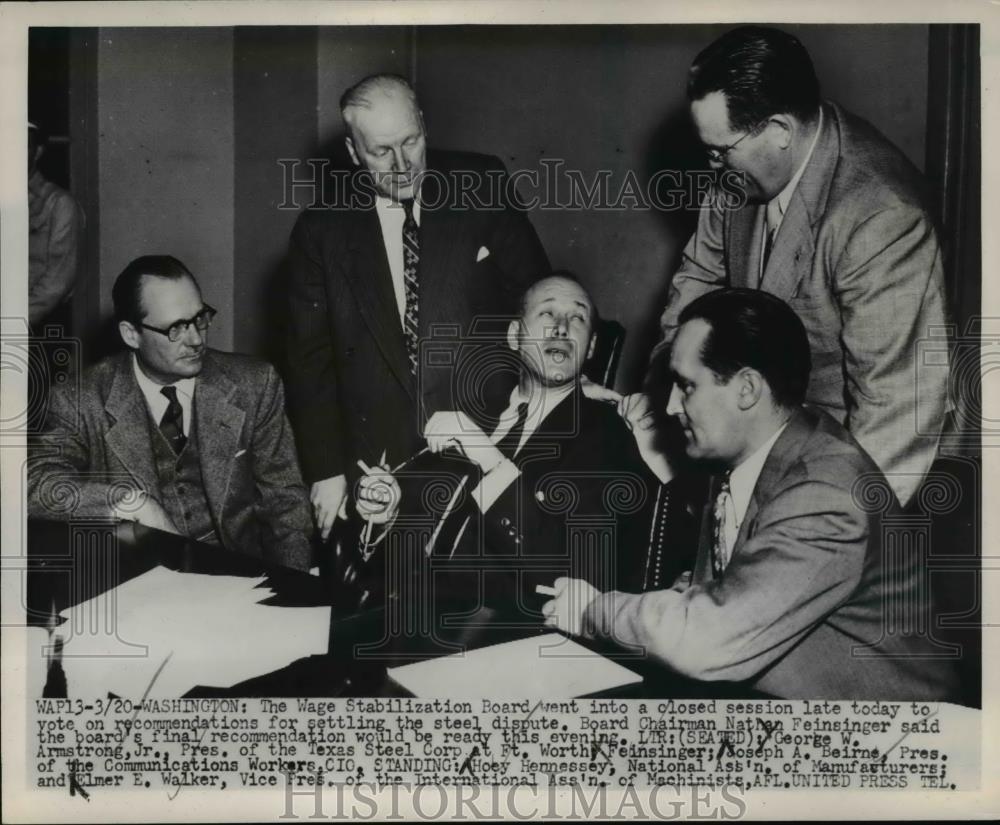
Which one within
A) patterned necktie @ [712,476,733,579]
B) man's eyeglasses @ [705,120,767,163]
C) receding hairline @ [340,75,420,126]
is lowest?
patterned necktie @ [712,476,733,579]

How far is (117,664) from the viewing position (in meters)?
2.78

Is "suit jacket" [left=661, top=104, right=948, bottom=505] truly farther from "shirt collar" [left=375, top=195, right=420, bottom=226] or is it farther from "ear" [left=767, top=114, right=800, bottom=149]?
"shirt collar" [left=375, top=195, right=420, bottom=226]

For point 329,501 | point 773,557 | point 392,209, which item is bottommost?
point 773,557

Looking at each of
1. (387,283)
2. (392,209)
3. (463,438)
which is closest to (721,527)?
(463,438)

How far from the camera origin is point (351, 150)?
2791 millimetres

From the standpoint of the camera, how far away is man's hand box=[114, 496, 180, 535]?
2803mm

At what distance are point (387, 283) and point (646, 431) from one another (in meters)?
0.82

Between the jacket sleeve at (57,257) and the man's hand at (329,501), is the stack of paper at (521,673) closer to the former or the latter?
the man's hand at (329,501)

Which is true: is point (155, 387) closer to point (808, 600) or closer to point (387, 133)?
point (387, 133)

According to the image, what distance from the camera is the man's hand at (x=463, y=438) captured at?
278 centimetres

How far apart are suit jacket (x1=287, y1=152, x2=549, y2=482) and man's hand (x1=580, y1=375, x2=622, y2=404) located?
0.28m

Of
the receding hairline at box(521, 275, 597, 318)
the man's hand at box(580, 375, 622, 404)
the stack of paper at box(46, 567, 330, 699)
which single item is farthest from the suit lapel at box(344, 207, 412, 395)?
the stack of paper at box(46, 567, 330, 699)

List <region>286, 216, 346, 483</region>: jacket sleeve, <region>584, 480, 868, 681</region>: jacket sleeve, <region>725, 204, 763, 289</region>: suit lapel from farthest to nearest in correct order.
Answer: <region>286, 216, 346, 483</region>: jacket sleeve → <region>725, 204, 763, 289</region>: suit lapel → <region>584, 480, 868, 681</region>: jacket sleeve

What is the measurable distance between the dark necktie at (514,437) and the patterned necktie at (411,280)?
30 cm
